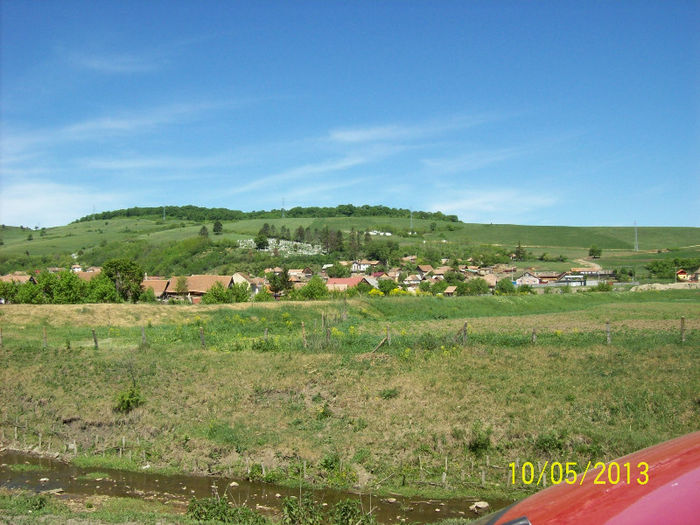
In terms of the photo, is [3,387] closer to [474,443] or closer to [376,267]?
[474,443]

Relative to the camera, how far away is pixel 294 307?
46156 millimetres

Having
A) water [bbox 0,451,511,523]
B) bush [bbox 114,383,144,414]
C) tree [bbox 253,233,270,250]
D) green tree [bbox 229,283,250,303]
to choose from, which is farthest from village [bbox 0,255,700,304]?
water [bbox 0,451,511,523]

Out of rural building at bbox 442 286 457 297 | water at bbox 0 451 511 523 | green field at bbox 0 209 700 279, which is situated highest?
green field at bbox 0 209 700 279

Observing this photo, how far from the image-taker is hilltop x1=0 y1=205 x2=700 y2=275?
115938 millimetres

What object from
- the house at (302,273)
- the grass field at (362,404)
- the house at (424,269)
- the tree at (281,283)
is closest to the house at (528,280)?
the house at (424,269)

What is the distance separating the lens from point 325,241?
14325 centimetres

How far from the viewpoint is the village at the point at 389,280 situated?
72938mm

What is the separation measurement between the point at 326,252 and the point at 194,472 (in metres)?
123

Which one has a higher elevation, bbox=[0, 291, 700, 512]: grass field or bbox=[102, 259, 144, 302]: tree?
bbox=[102, 259, 144, 302]: tree

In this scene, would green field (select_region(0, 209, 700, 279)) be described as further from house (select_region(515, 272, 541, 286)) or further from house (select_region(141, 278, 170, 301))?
house (select_region(141, 278, 170, 301))

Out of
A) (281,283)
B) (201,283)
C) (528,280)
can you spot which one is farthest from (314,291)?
(528,280)

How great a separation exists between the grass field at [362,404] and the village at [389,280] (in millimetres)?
37430

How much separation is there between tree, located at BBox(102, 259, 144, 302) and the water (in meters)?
48.1

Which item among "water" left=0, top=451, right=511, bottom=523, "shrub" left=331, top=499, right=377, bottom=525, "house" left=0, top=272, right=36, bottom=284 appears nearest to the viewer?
"shrub" left=331, top=499, right=377, bottom=525
